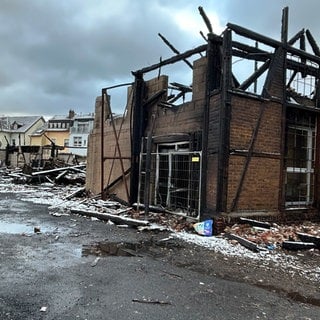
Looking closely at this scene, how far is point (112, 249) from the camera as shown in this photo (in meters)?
6.58

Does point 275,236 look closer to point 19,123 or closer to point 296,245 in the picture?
point 296,245

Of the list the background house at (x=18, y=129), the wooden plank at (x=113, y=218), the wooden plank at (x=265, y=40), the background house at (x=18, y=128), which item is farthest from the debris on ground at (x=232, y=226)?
the background house at (x=18, y=128)

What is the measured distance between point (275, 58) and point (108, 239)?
659 cm

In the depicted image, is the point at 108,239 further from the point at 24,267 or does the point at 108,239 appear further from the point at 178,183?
the point at 178,183

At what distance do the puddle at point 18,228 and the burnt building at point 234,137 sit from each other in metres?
3.72

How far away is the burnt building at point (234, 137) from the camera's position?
28.1 ft

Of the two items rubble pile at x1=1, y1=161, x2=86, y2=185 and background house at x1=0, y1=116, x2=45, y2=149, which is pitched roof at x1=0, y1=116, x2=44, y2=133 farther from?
rubble pile at x1=1, y1=161, x2=86, y2=185

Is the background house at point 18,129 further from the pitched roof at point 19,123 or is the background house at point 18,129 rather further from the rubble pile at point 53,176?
the rubble pile at point 53,176

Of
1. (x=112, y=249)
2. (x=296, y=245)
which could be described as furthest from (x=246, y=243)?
(x=112, y=249)

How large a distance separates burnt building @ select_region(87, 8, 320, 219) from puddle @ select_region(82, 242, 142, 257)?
2.54 m

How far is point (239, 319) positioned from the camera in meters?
3.66

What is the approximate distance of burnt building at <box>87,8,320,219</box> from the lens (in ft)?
28.1

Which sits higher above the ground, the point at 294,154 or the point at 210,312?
the point at 294,154

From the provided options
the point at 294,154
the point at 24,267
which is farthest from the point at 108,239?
the point at 294,154
